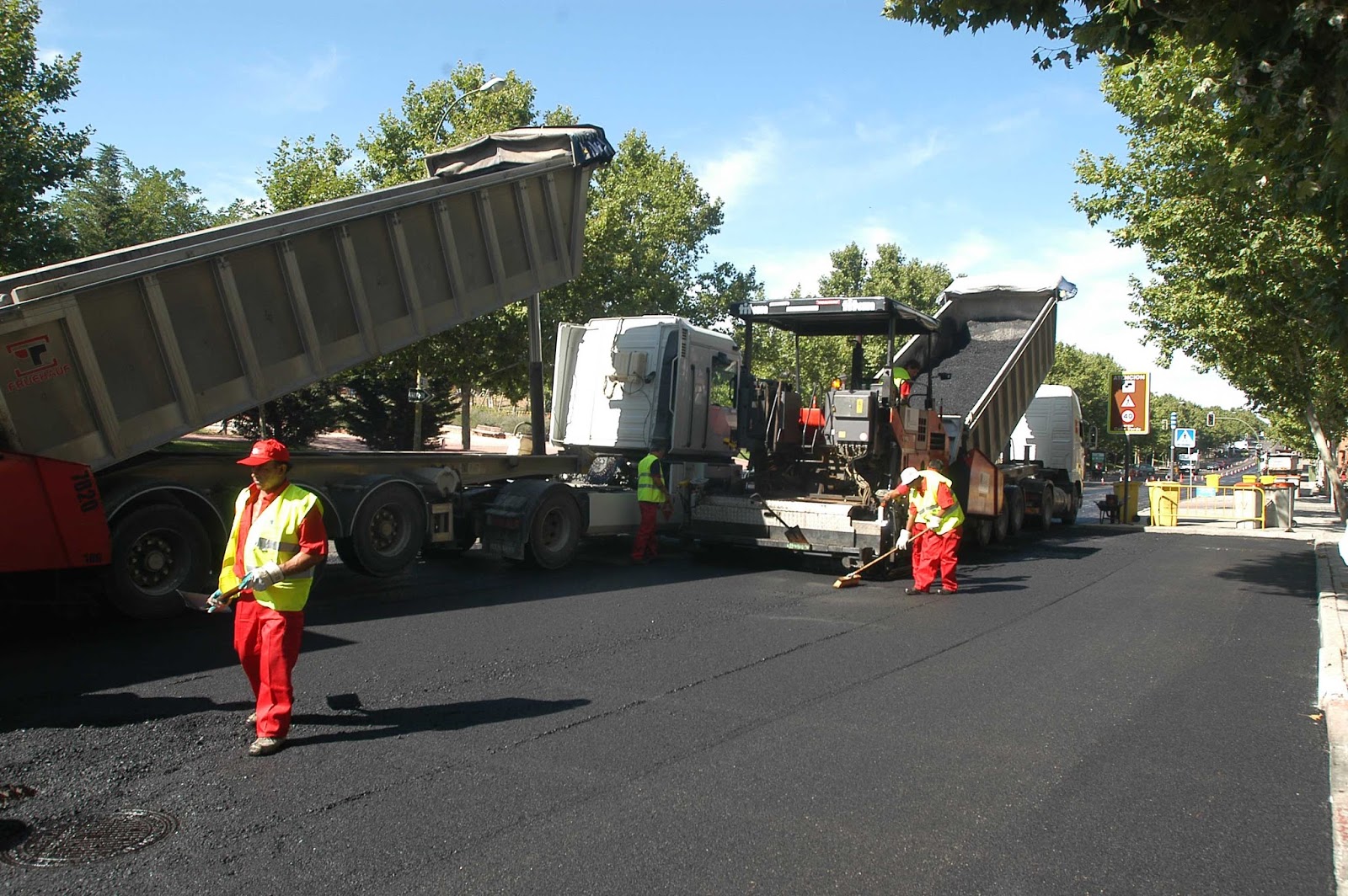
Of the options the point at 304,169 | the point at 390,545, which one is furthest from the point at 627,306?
the point at 390,545

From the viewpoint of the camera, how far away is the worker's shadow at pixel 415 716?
16.9 ft

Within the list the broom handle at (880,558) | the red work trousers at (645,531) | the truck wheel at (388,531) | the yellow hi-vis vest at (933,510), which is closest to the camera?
the truck wheel at (388,531)

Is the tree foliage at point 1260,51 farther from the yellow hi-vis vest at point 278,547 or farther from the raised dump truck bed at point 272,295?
the yellow hi-vis vest at point 278,547

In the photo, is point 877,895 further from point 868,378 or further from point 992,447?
point 992,447

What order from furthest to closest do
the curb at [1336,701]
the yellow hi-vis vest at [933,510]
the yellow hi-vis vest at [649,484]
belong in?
the yellow hi-vis vest at [649,484] → the yellow hi-vis vest at [933,510] → the curb at [1336,701]

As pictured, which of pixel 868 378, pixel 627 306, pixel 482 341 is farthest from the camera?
pixel 627 306

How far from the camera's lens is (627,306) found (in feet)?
88.1

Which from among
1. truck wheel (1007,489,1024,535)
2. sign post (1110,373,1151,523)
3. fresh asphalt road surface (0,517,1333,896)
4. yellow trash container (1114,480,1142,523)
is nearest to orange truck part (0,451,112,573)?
fresh asphalt road surface (0,517,1333,896)

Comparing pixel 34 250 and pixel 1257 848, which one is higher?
pixel 34 250

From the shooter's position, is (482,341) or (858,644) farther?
(482,341)

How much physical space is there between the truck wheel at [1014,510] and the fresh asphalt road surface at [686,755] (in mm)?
7685

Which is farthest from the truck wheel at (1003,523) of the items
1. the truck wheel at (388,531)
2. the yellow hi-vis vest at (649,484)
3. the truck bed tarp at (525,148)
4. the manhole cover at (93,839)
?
the manhole cover at (93,839)

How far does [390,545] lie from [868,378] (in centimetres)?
604

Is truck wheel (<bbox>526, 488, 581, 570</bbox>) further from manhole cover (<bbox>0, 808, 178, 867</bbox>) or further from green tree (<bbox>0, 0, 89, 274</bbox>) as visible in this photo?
green tree (<bbox>0, 0, 89, 274</bbox>)
